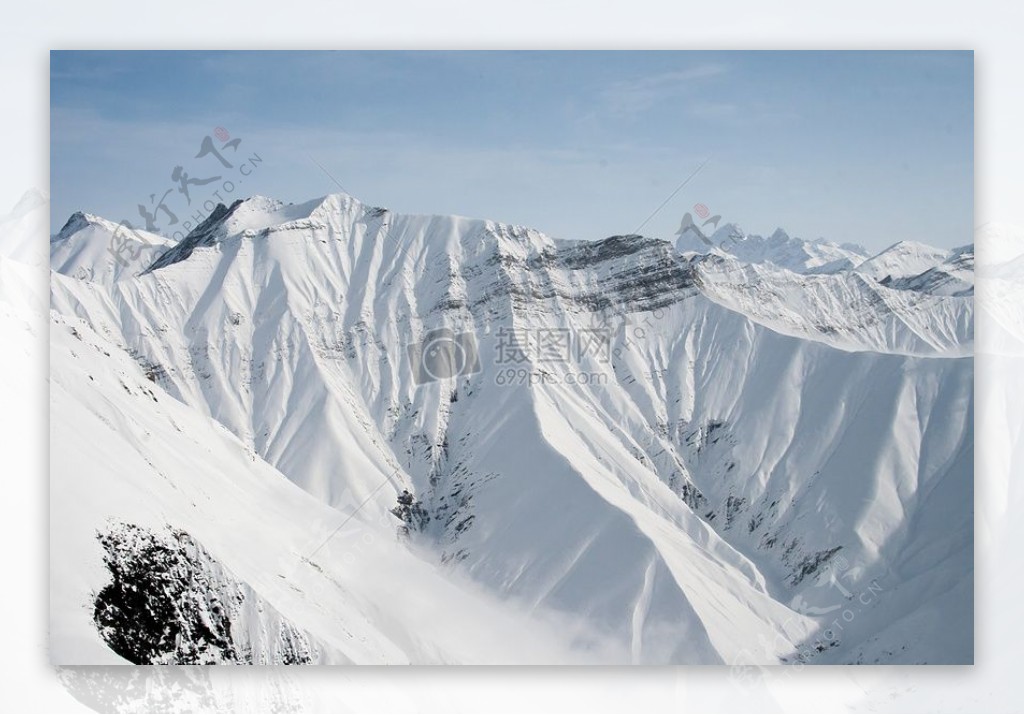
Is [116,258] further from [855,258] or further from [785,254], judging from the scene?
[855,258]

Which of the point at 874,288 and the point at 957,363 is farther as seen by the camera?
the point at 874,288

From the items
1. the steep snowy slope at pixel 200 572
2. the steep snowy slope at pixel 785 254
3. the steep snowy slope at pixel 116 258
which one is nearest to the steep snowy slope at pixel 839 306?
the steep snowy slope at pixel 785 254

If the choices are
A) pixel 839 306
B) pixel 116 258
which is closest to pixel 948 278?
pixel 839 306

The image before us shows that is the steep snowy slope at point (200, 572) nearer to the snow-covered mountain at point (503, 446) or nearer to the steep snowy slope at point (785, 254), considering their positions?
the snow-covered mountain at point (503, 446)

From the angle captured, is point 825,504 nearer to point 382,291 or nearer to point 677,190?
point 677,190

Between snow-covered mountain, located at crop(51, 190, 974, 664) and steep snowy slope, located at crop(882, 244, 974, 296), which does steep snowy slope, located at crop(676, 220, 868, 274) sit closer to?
snow-covered mountain, located at crop(51, 190, 974, 664)

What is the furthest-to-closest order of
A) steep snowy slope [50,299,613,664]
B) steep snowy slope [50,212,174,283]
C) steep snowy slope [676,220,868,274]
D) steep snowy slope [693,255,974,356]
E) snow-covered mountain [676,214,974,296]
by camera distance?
steep snowy slope [50,212,174,283] → steep snowy slope [693,255,974,356] → steep snowy slope [676,220,868,274] → snow-covered mountain [676,214,974,296] → steep snowy slope [50,299,613,664]

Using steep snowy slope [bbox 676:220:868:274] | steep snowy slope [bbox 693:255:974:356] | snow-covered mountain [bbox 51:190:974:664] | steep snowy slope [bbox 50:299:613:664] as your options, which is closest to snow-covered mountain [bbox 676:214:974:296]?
steep snowy slope [bbox 676:220:868:274]

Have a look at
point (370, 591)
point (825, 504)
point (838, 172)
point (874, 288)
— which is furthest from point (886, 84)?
point (874, 288)
